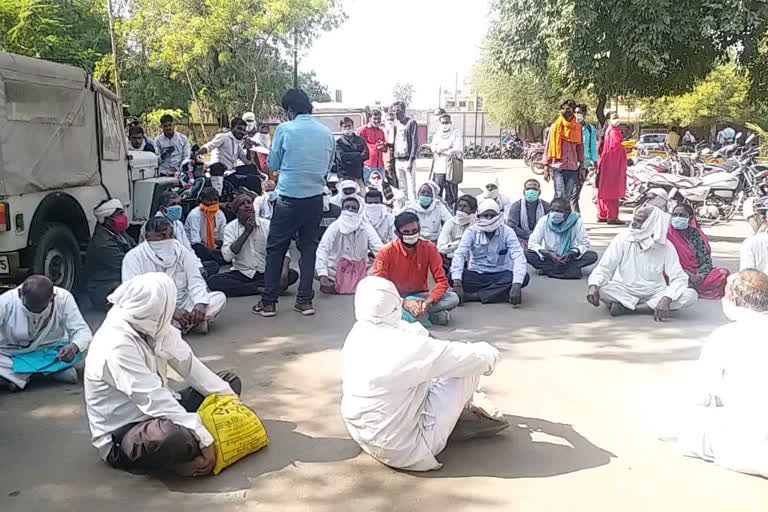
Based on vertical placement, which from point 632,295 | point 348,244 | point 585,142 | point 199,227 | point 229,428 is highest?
point 585,142

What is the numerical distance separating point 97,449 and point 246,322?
2496mm

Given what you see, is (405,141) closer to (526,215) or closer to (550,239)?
(526,215)

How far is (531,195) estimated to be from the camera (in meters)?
8.23

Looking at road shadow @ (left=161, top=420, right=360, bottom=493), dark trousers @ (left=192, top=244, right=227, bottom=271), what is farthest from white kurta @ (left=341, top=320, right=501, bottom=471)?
dark trousers @ (left=192, top=244, right=227, bottom=271)

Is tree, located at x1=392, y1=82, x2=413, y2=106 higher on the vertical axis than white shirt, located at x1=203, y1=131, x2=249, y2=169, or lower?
higher

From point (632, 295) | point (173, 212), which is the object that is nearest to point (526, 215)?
point (632, 295)

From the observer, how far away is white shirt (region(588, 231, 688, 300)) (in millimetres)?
6160

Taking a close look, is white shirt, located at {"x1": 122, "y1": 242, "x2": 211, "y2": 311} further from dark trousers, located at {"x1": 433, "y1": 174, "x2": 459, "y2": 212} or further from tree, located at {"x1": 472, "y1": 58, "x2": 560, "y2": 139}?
tree, located at {"x1": 472, "y1": 58, "x2": 560, "y2": 139}

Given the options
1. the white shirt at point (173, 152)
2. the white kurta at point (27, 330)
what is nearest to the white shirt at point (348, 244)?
the white kurta at point (27, 330)

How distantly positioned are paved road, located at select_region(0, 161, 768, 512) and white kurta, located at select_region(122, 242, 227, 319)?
287 millimetres

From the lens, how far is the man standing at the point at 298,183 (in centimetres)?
588

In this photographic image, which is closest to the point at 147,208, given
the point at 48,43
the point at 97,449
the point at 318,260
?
the point at 318,260

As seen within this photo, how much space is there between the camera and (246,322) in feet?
19.9

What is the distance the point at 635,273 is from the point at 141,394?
4500 mm
